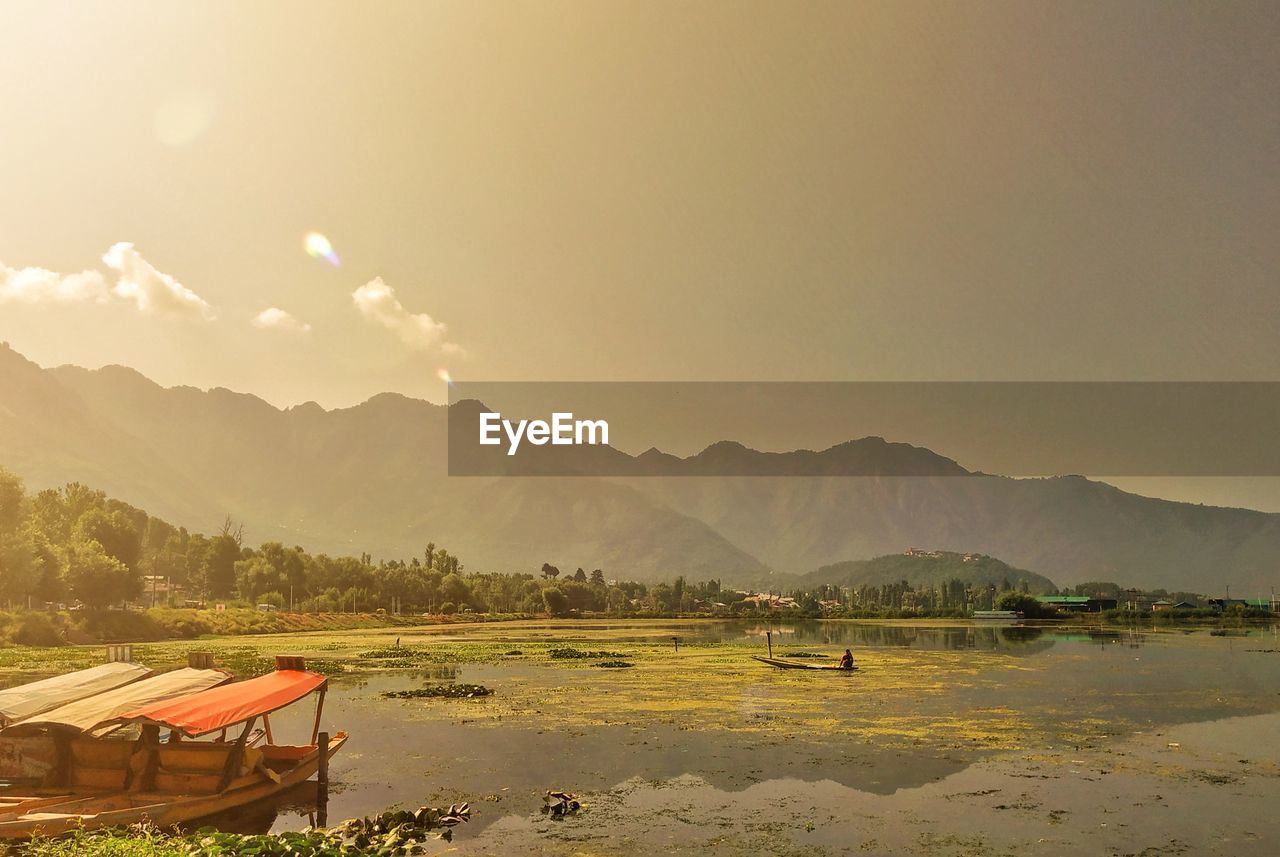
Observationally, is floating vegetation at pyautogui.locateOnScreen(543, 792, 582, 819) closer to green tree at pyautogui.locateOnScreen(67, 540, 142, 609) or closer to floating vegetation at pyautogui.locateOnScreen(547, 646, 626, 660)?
floating vegetation at pyautogui.locateOnScreen(547, 646, 626, 660)

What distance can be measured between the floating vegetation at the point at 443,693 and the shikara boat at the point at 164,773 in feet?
71.8

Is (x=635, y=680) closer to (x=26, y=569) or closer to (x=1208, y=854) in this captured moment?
(x=1208, y=854)

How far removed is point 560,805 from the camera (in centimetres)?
2648

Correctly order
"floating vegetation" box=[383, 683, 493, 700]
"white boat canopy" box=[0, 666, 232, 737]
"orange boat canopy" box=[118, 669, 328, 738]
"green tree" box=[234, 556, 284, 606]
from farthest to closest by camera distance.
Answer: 1. "green tree" box=[234, 556, 284, 606]
2. "floating vegetation" box=[383, 683, 493, 700]
3. "orange boat canopy" box=[118, 669, 328, 738]
4. "white boat canopy" box=[0, 666, 232, 737]

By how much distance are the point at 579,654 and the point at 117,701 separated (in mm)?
60536

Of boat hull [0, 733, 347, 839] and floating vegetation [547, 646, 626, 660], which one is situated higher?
boat hull [0, 733, 347, 839]

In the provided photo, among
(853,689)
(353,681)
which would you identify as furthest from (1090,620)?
(353,681)

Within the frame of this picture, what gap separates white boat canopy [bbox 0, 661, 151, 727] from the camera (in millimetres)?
25969

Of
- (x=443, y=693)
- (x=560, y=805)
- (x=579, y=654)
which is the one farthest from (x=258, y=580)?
(x=560, y=805)

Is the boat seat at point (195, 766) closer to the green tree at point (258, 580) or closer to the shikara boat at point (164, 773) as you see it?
the shikara boat at point (164, 773)

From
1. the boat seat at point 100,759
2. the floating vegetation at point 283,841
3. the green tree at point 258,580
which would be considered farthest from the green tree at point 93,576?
the floating vegetation at point 283,841

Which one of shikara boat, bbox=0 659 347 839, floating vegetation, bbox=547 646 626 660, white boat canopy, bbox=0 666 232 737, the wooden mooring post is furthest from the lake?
floating vegetation, bbox=547 646 626 660

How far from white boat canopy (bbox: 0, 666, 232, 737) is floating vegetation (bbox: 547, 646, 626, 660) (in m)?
52.6

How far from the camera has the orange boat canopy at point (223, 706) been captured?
25.0 m
